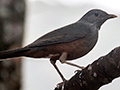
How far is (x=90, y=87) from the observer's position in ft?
12.1

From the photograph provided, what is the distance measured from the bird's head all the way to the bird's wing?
363 millimetres

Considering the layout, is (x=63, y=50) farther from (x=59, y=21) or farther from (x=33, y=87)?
(x=59, y=21)

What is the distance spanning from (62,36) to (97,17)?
2.76 feet

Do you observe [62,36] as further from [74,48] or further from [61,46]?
[74,48]

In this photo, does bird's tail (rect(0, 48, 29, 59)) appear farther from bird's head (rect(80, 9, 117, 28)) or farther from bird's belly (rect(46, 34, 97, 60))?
bird's head (rect(80, 9, 117, 28))

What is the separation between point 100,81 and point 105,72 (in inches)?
6.5

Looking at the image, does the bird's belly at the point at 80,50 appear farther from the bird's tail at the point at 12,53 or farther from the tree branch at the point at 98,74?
the tree branch at the point at 98,74

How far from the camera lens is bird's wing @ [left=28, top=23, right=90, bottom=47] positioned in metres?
4.76

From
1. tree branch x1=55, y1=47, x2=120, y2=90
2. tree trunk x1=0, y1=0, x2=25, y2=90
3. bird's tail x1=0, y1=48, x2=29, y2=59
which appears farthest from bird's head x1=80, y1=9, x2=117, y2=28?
tree branch x1=55, y1=47, x2=120, y2=90

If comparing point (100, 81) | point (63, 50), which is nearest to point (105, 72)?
point (100, 81)

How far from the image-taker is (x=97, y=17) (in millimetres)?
5445

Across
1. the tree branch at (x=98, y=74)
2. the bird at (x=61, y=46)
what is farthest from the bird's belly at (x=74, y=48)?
the tree branch at (x=98, y=74)

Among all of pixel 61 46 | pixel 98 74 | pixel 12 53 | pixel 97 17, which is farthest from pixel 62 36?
pixel 98 74

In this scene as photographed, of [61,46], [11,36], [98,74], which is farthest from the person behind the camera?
[11,36]
